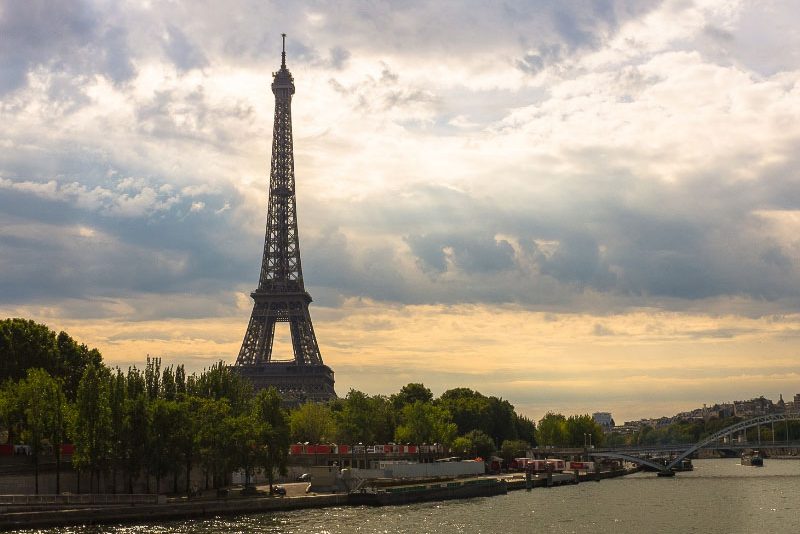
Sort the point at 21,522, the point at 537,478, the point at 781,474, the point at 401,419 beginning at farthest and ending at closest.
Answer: the point at 781,474
the point at 401,419
the point at 537,478
the point at 21,522

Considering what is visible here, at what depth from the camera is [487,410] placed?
620 ft

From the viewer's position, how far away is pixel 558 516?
97.6 m

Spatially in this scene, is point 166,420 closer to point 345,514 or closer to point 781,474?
point 345,514

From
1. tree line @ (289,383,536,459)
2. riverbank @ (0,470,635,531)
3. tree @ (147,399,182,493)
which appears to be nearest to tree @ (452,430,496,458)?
tree line @ (289,383,536,459)

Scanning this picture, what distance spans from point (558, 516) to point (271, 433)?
84.8ft

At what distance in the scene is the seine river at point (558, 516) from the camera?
82188mm

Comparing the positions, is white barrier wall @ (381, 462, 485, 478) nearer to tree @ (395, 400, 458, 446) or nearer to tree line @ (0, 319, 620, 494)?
tree @ (395, 400, 458, 446)

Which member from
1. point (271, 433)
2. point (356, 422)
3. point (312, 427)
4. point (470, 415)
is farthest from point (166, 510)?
point (470, 415)

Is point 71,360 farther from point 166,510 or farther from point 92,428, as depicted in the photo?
point 166,510

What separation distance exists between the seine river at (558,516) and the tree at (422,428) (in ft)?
79.7

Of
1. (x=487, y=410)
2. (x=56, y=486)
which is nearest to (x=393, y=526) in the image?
(x=56, y=486)

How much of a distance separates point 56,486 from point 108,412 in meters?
6.86

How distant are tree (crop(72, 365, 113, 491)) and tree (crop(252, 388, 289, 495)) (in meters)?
14.5

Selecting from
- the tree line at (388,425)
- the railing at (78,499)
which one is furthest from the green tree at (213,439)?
the tree line at (388,425)
